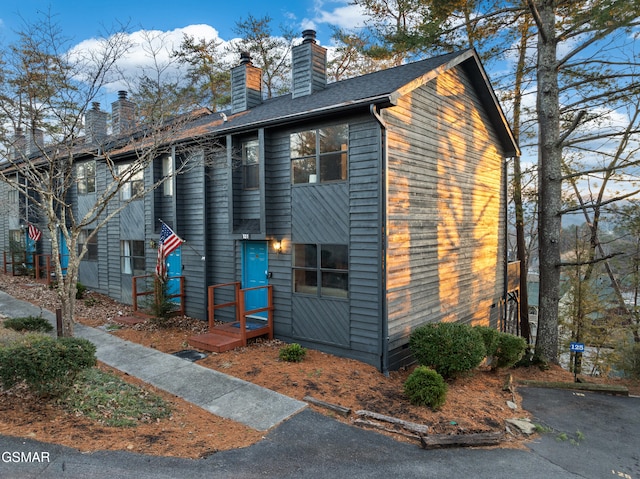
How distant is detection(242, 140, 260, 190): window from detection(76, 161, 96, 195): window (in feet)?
28.2

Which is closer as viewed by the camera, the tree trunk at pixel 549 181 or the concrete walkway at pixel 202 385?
the concrete walkway at pixel 202 385

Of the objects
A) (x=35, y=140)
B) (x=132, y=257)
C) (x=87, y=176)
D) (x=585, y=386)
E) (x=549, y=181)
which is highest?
(x=87, y=176)

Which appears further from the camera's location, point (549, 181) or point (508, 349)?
point (549, 181)

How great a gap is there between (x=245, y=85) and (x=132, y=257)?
23.9 ft

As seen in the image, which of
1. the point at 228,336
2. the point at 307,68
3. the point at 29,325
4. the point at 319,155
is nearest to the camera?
the point at 319,155

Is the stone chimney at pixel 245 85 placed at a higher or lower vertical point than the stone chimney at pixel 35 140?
higher

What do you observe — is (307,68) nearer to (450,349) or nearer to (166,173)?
(166,173)

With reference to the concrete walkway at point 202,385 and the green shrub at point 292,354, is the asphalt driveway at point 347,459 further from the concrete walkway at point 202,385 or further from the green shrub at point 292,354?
the green shrub at point 292,354

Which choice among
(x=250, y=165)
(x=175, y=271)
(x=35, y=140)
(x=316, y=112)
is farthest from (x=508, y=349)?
(x=35, y=140)

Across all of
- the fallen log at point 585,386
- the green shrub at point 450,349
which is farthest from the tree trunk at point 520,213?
the green shrub at point 450,349

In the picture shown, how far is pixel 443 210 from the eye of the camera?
35.7 ft

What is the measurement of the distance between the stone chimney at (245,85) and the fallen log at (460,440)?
10843mm

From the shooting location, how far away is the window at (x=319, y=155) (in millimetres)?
8984

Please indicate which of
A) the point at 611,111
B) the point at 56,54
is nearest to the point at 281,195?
the point at 56,54
